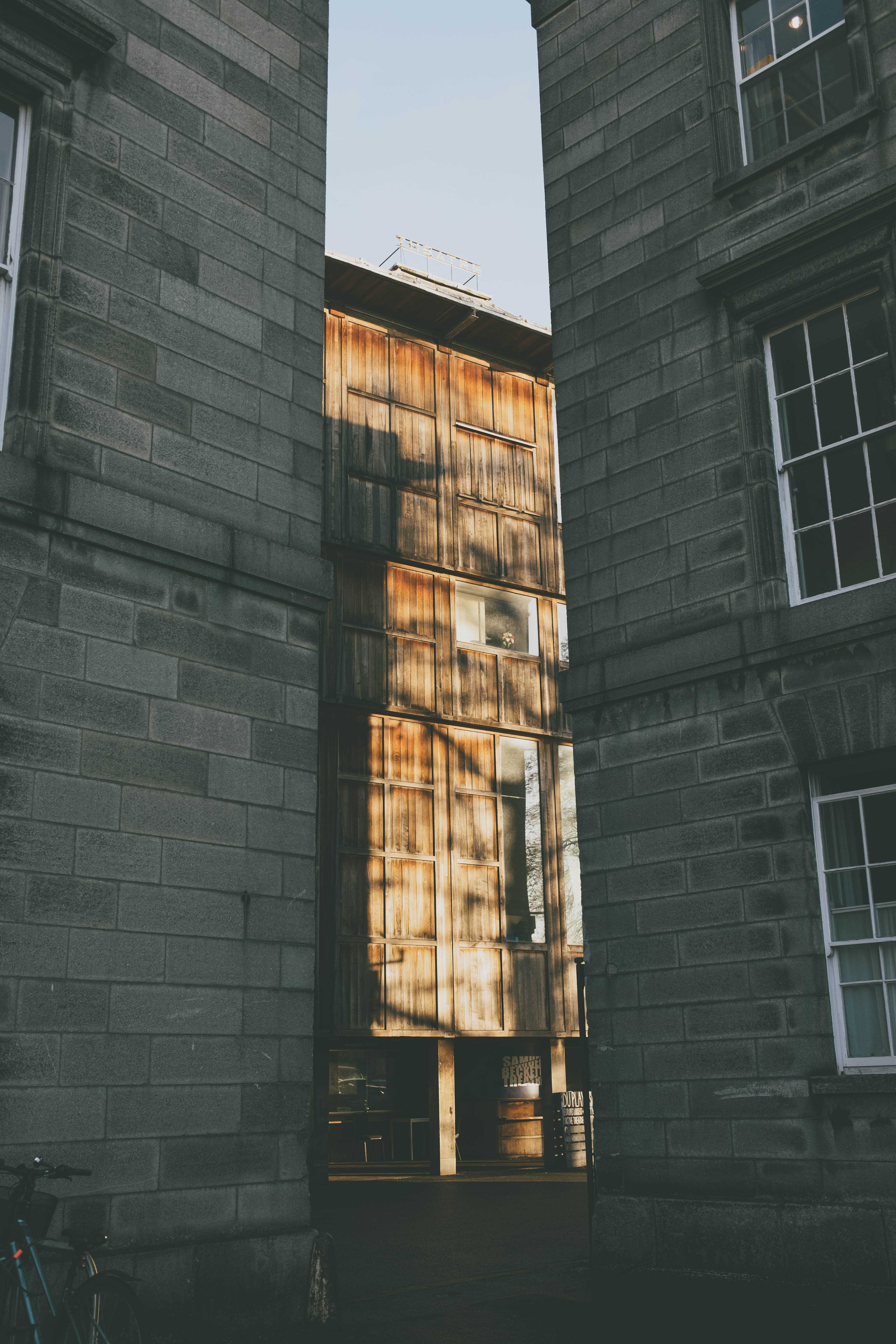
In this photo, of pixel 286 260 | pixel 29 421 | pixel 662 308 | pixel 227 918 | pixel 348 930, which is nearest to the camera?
pixel 29 421

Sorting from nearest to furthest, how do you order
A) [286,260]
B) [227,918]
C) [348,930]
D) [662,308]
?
1. [227,918]
2. [286,260]
3. [662,308]
4. [348,930]

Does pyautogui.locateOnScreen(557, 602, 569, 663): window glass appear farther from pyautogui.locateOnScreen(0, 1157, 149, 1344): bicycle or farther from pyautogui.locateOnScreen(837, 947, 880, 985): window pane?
pyautogui.locateOnScreen(0, 1157, 149, 1344): bicycle

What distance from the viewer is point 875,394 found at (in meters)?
10.4

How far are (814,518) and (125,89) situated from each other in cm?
663

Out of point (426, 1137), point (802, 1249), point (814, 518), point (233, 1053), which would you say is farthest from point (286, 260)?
point (426, 1137)

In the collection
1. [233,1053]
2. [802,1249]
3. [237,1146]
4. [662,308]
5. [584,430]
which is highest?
[662,308]

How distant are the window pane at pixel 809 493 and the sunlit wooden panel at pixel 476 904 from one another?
12.3 meters

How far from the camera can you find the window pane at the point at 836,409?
1057 cm

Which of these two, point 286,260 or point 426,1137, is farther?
point 426,1137

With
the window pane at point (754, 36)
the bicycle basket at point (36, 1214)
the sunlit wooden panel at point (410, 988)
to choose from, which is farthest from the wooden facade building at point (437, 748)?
the bicycle basket at point (36, 1214)

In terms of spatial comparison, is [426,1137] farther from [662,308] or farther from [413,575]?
[662,308]

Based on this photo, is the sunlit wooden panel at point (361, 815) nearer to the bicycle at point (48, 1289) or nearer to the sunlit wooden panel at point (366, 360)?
the sunlit wooden panel at point (366, 360)

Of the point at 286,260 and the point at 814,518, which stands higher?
the point at 286,260

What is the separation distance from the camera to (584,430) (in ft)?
41.0
